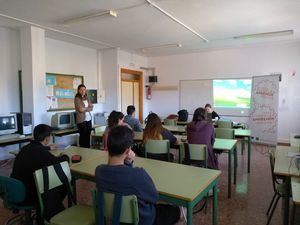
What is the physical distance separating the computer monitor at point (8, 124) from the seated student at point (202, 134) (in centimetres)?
333

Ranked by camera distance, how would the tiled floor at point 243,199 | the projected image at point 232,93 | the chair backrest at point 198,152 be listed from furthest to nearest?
the projected image at point 232,93
the chair backrest at point 198,152
the tiled floor at point 243,199

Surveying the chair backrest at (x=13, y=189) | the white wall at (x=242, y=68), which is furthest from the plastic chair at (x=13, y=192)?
the white wall at (x=242, y=68)

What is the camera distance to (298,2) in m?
3.79

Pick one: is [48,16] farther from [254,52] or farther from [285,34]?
[254,52]

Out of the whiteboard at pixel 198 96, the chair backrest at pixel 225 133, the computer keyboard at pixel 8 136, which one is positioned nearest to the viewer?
the computer keyboard at pixel 8 136

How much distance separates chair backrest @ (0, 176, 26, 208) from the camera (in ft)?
6.66

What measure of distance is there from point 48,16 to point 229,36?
4.20 m

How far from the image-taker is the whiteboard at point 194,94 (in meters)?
8.09

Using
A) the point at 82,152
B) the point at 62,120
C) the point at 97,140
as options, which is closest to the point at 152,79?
the point at 62,120

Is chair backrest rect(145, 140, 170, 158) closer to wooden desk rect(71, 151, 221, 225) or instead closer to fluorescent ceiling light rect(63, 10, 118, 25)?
wooden desk rect(71, 151, 221, 225)

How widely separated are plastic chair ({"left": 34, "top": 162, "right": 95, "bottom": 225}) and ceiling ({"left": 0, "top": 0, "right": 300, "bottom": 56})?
9.46ft

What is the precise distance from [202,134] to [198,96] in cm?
516

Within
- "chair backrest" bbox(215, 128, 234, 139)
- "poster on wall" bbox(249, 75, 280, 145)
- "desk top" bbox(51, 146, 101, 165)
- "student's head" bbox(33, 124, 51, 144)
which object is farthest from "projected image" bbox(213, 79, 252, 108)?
"student's head" bbox(33, 124, 51, 144)

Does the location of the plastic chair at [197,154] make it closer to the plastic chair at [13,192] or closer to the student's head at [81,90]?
the plastic chair at [13,192]
